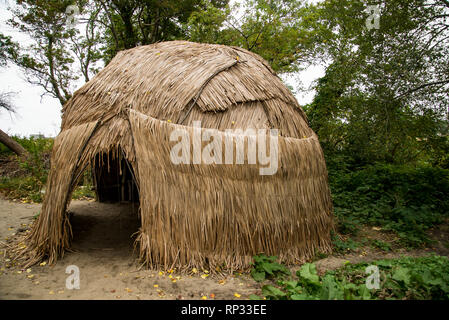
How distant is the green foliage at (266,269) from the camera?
3.48 m

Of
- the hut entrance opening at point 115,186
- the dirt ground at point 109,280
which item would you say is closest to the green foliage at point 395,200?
the dirt ground at point 109,280

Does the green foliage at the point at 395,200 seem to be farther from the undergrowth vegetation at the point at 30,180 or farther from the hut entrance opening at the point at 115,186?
the undergrowth vegetation at the point at 30,180

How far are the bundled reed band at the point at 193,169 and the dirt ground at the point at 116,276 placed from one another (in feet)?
0.72

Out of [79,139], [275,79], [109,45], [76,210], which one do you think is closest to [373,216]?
[275,79]

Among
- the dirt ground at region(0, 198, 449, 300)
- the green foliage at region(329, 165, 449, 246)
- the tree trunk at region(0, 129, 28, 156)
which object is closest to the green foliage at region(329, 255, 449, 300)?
the dirt ground at region(0, 198, 449, 300)

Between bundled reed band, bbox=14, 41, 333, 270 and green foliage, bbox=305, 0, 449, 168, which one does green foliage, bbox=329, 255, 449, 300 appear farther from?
green foliage, bbox=305, 0, 449, 168

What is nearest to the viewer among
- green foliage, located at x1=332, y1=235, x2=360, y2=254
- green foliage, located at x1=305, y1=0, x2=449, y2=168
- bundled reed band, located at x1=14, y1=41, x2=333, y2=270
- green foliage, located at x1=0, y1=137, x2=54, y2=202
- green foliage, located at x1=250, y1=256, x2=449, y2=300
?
green foliage, located at x1=250, y1=256, x2=449, y2=300

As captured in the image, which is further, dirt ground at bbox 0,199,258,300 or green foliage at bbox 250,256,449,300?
dirt ground at bbox 0,199,258,300

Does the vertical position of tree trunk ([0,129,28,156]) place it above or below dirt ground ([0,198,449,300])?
above

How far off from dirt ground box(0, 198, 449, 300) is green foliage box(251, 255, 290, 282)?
0.39ft

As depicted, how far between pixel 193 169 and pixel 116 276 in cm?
162

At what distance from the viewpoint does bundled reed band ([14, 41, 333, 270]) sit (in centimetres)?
362

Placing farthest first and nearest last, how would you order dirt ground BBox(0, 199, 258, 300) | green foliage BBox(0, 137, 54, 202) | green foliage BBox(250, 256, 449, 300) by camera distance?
green foliage BBox(0, 137, 54, 202), dirt ground BBox(0, 199, 258, 300), green foliage BBox(250, 256, 449, 300)
